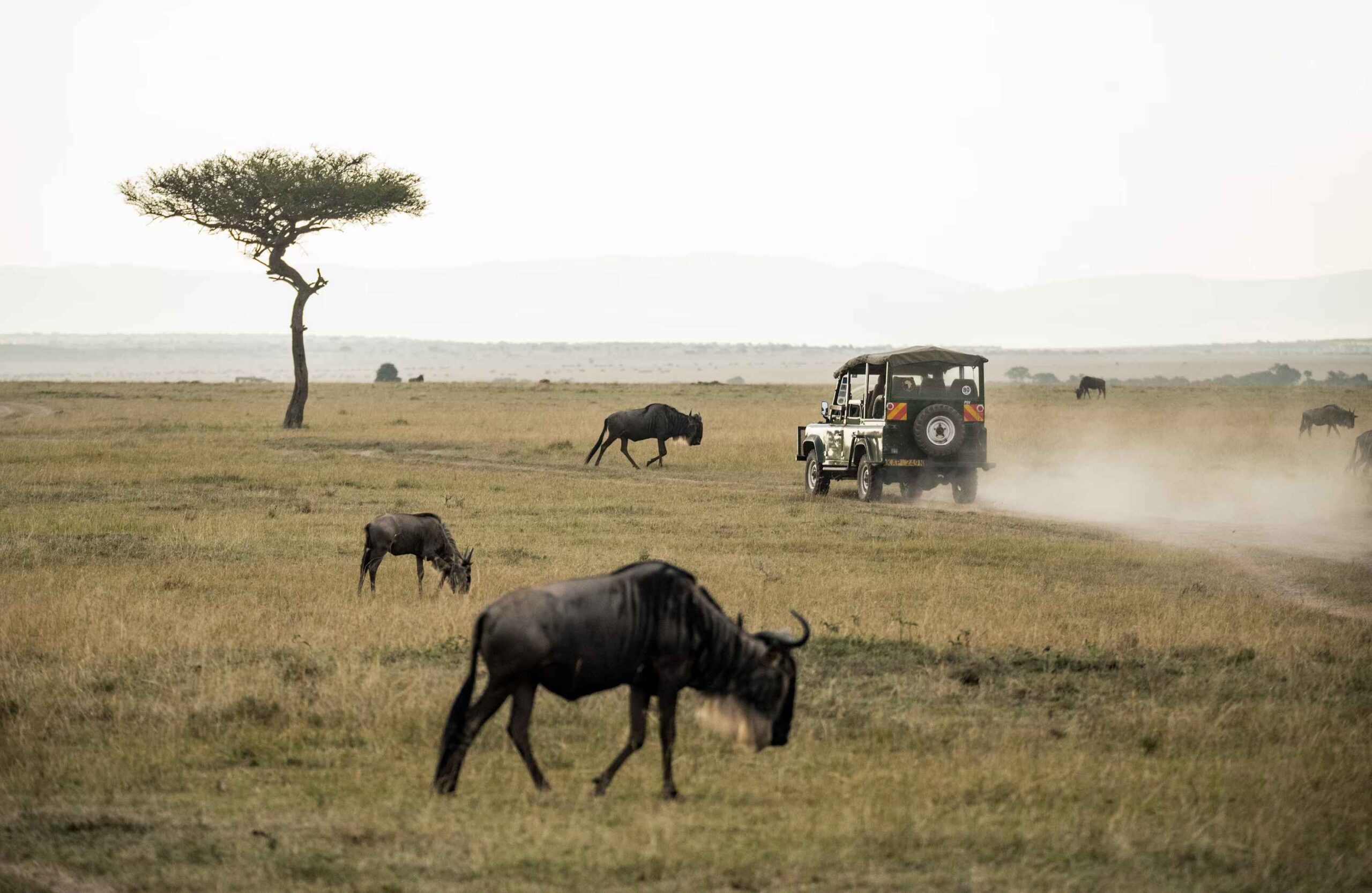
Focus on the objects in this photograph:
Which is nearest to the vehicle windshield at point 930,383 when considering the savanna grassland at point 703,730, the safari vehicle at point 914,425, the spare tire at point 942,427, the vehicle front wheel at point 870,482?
the safari vehicle at point 914,425

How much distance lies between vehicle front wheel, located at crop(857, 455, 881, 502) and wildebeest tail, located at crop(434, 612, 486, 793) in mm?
18178

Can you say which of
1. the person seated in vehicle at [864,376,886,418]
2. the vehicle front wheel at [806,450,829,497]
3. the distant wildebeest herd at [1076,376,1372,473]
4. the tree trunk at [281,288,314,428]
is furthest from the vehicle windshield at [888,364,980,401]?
the tree trunk at [281,288,314,428]

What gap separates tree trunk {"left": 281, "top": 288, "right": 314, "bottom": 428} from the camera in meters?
45.3

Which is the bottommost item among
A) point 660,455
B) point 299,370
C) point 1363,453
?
point 660,455

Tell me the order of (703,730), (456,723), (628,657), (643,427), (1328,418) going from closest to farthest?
(628,657) < (456,723) < (703,730) < (643,427) < (1328,418)

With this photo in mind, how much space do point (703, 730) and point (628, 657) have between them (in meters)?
2.11

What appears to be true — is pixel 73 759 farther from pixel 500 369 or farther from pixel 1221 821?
pixel 500 369

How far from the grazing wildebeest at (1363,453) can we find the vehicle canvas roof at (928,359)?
9.33 meters

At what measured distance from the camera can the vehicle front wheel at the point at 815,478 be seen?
27016mm

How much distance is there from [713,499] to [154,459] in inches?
545

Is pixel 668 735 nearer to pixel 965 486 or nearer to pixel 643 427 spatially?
pixel 965 486

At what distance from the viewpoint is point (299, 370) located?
46.9 metres

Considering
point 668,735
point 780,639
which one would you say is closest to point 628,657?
point 668,735

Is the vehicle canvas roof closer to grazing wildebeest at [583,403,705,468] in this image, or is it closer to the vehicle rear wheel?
the vehicle rear wheel
